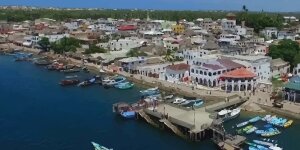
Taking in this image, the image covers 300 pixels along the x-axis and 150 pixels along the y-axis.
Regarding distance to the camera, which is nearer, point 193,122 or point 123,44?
point 193,122

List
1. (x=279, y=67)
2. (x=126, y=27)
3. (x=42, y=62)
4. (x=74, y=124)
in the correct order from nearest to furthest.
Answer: (x=74, y=124) < (x=279, y=67) < (x=42, y=62) < (x=126, y=27)

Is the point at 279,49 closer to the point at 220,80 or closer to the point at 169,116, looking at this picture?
the point at 220,80

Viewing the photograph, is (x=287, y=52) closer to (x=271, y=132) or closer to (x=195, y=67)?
(x=195, y=67)

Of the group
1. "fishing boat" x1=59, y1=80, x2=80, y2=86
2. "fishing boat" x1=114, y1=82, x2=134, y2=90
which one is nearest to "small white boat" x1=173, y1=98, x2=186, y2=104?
"fishing boat" x1=114, y1=82, x2=134, y2=90

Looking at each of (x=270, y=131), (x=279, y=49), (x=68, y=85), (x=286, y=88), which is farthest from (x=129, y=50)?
(x=270, y=131)

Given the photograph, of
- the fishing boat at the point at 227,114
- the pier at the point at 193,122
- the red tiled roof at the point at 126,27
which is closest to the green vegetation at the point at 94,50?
the red tiled roof at the point at 126,27

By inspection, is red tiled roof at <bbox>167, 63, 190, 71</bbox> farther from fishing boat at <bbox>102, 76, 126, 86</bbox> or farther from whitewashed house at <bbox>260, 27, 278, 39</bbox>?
whitewashed house at <bbox>260, 27, 278, 39</bbox>

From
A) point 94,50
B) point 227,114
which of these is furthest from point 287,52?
point 94,50
